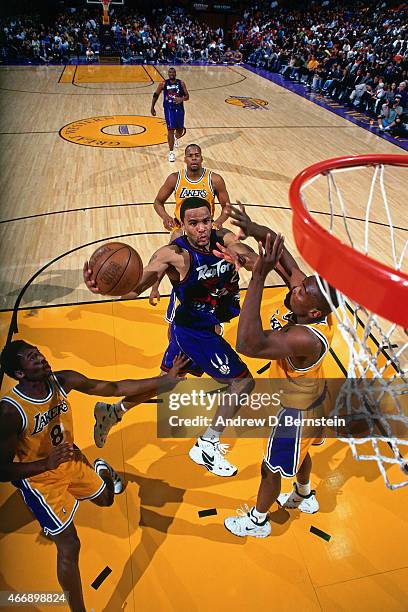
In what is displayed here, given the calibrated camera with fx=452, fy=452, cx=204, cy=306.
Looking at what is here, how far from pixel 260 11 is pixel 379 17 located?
32.8ft

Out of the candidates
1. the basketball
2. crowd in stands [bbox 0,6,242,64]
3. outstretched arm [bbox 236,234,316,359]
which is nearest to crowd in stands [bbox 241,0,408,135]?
crowd in stands [bbox 0,6,242,64]

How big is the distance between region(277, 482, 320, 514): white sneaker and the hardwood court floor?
0.06 metres

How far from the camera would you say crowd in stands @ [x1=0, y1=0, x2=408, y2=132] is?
1407 centimetres

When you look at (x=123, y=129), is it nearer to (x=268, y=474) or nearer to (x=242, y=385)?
(x=242, y=385)

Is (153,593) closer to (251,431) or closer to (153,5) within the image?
(251,431)

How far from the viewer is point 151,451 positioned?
3396 mm

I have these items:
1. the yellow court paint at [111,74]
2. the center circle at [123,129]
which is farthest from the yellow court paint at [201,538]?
the yellow court paint at [111,74]

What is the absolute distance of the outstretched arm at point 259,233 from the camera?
254 centimetres

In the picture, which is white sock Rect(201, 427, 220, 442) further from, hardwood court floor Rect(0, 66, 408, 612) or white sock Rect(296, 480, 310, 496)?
white sock Rect(296, 480, 310, 496)

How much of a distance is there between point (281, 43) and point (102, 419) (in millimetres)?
24278

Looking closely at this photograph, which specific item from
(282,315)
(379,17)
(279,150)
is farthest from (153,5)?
(282,315)

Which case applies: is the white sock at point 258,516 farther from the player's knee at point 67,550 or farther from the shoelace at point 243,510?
the player's knee at point 67,550

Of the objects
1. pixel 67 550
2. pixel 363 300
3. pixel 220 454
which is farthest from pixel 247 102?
pixel 67 550

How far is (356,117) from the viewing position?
13.1 metres
